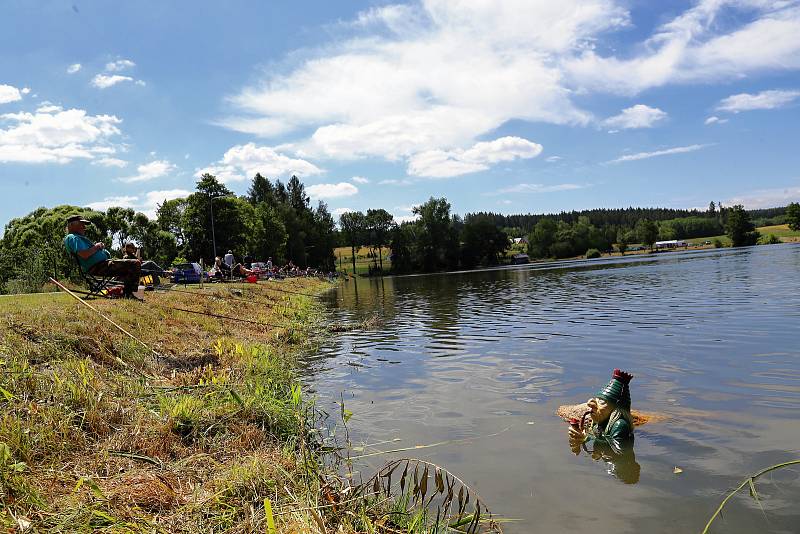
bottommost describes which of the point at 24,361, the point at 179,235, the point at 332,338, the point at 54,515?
the point at 332,338

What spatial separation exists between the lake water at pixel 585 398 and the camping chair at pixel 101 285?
228 inches

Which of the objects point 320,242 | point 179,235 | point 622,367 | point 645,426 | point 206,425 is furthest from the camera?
point 320,242

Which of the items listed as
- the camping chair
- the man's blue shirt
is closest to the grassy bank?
the man's blue shirt

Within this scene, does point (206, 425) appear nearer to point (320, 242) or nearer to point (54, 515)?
Result: point (54, 515)

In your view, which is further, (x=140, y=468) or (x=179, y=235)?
(x=179, y=235)

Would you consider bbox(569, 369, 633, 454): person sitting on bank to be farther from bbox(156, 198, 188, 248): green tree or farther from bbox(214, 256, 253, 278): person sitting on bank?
bbox(156, 198, 188, 248): green tree

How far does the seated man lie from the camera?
12750 mm

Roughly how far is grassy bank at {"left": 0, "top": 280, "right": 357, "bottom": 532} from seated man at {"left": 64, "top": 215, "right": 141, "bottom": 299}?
2.61 metres

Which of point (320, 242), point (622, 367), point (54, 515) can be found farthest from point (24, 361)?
point (320, 242)

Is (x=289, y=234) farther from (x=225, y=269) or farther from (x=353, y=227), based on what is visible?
(x=225, y=269)

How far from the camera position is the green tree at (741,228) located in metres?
135

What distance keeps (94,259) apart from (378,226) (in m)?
120

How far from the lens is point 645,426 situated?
7461 mm

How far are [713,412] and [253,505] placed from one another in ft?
23.8
